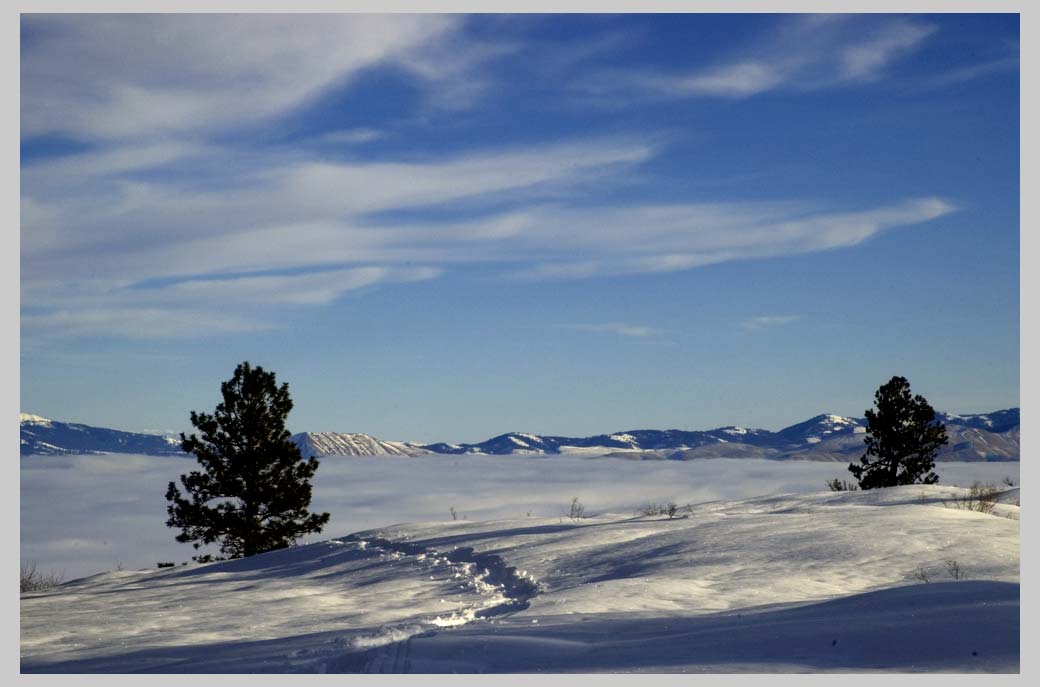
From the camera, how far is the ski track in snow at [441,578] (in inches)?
263

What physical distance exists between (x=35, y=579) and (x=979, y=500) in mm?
17792

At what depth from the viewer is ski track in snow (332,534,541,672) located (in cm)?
667

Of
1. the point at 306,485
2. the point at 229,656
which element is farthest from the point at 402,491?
the point at 229,656

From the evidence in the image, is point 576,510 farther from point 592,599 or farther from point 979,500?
point 592,599

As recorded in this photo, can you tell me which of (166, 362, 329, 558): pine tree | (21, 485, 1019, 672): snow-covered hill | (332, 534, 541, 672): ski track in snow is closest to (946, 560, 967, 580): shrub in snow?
(21, 485, 1019, 672): snow-covered hill

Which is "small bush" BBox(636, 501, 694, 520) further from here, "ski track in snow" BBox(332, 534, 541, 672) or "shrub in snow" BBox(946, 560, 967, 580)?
"shrub in snow" BBox(946, 560, 967, 580)

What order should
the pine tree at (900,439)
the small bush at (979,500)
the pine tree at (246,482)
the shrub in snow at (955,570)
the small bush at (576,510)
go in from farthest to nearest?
1. the pine tree at (900,439)
2. the pine tree at (246,482)
3. the small bush at (576,510)
4. the small bush at (979,500)
5. the shrub in snow at (955,570)

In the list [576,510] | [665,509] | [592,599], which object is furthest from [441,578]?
[576,510]

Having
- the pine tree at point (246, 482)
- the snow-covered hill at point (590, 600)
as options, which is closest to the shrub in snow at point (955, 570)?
the snow-covered hill at point (590, 600)

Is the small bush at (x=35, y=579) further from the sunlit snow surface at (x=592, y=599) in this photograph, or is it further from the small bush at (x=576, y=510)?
the small bush at (x=576, y=510)

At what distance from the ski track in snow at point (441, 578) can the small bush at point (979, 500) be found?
26.5 feet

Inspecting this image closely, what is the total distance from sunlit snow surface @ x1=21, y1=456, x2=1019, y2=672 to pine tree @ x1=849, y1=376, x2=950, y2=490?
53.5 feet

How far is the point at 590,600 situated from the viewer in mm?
9117

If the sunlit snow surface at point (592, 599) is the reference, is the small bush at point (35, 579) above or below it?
below
